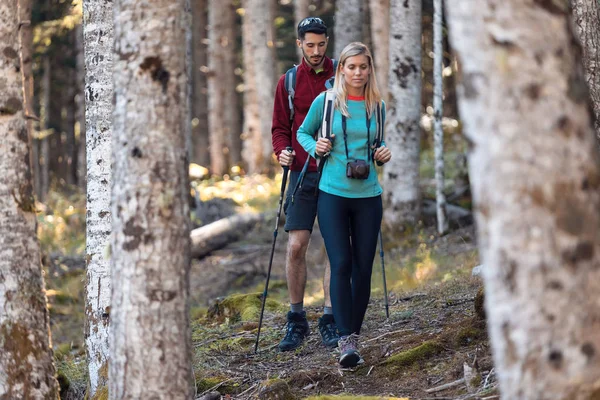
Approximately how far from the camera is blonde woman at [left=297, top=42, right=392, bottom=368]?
19.6 feet

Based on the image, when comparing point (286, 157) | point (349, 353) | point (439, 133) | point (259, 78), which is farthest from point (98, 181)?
point (259, 78)

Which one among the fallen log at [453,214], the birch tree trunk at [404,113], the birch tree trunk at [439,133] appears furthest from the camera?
the fallen log at [453,214]

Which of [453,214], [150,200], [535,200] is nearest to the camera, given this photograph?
[535,200]

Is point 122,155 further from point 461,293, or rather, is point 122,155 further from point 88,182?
point 461,293

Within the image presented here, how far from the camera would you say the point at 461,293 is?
25.3ft

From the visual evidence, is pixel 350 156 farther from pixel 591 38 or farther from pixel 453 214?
pixel 453 214

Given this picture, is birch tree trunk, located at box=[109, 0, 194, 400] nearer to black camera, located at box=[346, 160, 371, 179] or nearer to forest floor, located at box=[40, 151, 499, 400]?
forest floor, located at box=[40, 151, 499, 400]

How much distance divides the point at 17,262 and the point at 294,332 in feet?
8.91

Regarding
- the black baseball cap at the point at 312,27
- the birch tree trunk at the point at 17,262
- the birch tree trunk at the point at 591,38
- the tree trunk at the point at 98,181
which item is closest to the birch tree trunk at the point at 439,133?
the birch tree trunk at the point at 591,38

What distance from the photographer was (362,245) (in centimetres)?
607

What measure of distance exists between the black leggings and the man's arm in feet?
3.09

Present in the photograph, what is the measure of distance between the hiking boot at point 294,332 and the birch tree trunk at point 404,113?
208 inches

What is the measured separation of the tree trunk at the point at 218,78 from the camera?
22.6m

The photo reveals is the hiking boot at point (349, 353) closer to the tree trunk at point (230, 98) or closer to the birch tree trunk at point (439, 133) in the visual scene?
the birch tree trunk at point (439, 133)
